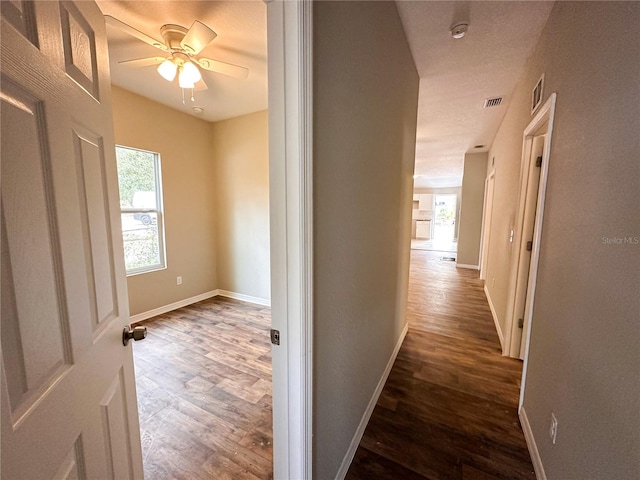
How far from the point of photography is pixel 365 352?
1597 millimetres

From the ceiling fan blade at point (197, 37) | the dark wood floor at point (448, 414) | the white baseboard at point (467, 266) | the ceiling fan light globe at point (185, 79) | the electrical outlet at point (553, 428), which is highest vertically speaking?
the ceiling fan blade at point (197, 37)

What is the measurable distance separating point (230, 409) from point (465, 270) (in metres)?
5.91

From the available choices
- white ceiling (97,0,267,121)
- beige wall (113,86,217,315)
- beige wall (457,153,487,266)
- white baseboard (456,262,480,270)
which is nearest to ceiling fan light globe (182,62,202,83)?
white ceiling (97,0,267,121)

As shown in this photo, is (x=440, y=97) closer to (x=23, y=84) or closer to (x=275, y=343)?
(x=275, y=343)

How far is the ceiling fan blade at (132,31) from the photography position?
5.05ft

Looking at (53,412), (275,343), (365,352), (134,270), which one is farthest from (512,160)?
(134,270)

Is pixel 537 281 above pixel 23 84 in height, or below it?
below

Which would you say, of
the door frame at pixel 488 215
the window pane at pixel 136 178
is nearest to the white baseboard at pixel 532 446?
the door frame at pixel 488 215

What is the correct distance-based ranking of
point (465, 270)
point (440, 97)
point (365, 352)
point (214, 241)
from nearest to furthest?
point (365, 352), point (440, 97), point (214, 241), point (465, 270)

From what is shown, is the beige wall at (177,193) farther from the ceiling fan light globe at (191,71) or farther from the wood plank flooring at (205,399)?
the ceiling fan light globe at (191,71)

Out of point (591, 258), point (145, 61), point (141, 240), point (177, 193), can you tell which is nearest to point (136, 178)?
point (177, 193)

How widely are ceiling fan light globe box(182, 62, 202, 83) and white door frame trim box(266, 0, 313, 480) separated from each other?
157 centimetres

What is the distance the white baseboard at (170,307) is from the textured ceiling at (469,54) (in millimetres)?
4017

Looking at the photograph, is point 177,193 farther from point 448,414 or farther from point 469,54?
point 448,414
